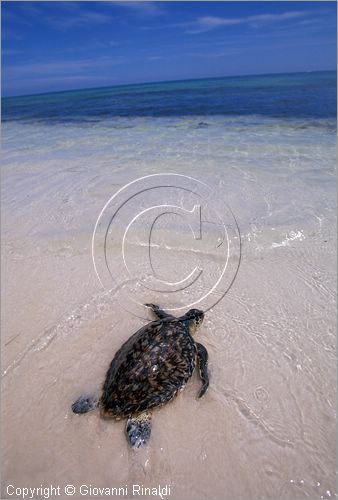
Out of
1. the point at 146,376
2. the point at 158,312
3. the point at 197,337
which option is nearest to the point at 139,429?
the point at 146,376

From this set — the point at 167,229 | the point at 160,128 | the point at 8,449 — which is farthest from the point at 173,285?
the point at 160,128

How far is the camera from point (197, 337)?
400cm

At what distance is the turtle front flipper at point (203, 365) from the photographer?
131 inches

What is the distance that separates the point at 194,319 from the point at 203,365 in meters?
0.65

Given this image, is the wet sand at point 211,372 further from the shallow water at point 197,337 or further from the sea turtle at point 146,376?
the sea turtle at point 146,376

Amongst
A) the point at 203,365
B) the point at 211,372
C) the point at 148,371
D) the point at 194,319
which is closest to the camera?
the point at 148,371

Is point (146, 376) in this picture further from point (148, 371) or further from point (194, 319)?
point (194, 319)

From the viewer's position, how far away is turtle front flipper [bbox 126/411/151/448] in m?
2.96

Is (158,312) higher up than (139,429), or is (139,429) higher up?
(158,312)

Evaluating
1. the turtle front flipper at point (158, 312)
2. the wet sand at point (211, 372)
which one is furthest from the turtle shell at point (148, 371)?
the turtle front flipper at point (158, 312)

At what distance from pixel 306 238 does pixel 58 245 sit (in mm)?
4695

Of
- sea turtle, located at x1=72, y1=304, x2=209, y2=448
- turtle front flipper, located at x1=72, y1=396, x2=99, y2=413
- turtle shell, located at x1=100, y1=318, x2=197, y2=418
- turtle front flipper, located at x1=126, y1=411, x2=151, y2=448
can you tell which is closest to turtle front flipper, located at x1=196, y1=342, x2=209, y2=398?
sea turtle, located at x1=72, y1=304, x2=209, y2=448

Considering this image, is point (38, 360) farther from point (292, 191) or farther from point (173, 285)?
point (292, 191)

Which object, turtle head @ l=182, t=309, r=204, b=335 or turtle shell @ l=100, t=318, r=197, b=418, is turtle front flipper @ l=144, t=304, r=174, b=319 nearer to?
turtle head @ l=182, t=309, r=204, b=335
